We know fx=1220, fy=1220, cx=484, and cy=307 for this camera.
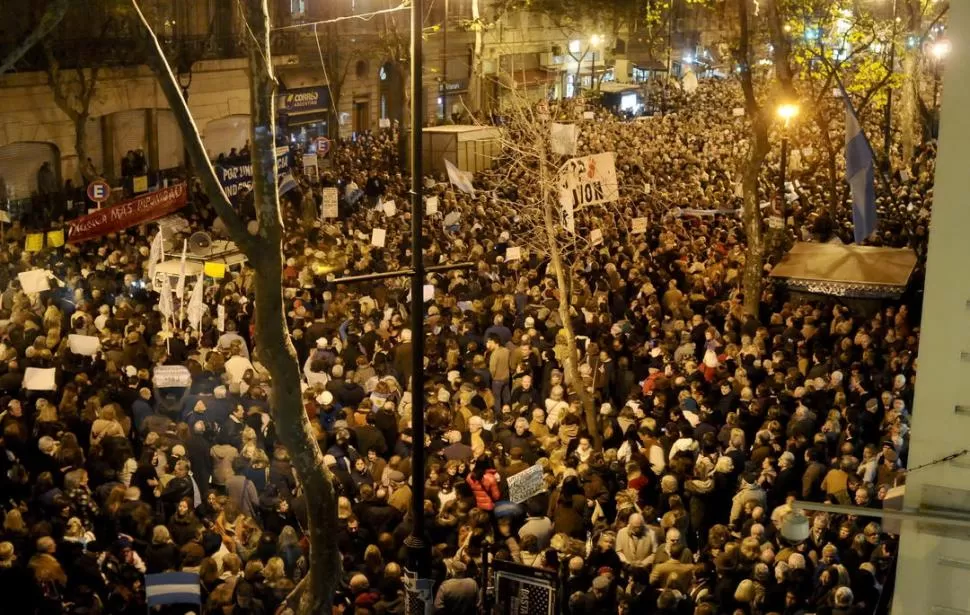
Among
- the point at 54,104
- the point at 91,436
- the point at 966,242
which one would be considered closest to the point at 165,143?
the point at 54,104

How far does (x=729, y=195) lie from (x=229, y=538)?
1824cm

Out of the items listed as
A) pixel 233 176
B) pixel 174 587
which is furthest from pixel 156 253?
pixel 174 587

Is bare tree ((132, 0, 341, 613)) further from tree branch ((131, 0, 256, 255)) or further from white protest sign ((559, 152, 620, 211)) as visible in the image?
white protest sign ((559, 152, 620, 211))

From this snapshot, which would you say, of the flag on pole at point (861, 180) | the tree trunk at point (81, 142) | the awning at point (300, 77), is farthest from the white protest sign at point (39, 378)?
the awning at point (300, 77)

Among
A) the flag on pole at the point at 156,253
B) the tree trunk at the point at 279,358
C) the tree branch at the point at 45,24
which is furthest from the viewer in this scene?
the flag on pole at the point at 156,253

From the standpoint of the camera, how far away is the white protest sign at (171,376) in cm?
1342

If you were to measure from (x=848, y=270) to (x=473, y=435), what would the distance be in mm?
7972

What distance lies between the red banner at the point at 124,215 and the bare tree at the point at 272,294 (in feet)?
30.8

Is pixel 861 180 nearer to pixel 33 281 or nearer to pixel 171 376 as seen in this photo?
pixel 171 376

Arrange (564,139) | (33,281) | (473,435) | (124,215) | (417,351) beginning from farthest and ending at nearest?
(564,139) < (124,215) < (33,281) < (473,435) < (417,351)

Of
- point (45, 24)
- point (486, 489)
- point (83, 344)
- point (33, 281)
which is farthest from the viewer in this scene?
point (33, 281)

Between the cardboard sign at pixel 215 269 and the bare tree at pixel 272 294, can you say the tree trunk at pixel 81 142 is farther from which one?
the bare tree at pixel 272 294

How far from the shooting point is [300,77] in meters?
38.9

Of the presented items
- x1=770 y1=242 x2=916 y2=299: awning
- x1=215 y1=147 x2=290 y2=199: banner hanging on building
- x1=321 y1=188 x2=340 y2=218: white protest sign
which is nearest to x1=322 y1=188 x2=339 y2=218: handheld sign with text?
x1=321 y1=188 x2=340 y2=218: white protest sign
